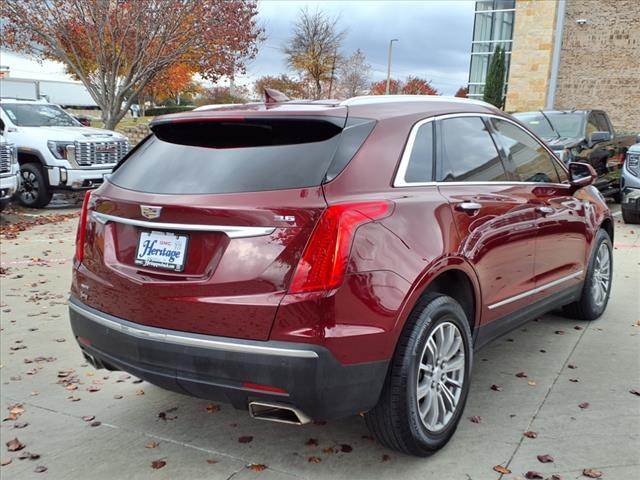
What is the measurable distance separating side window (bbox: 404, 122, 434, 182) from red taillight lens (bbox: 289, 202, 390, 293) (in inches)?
24.0

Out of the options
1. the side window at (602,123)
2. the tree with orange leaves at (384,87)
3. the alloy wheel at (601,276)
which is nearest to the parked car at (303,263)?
the alloy wheel at (601,276)

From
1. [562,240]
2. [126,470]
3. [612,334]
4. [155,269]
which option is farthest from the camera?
[612,334]

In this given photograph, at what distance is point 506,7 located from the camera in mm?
36219

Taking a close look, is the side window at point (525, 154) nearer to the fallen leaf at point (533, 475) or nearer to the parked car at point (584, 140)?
the fallen leaf at point (533, 475)

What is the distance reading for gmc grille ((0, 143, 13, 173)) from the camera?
399 inches

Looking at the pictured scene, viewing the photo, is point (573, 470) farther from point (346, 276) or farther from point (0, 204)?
point (0, 204)

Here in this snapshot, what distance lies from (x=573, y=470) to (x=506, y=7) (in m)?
37.5

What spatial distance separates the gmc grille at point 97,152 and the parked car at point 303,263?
9180 mm

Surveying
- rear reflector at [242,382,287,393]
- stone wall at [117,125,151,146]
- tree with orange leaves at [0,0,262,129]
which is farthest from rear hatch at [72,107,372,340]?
stone wall at [117,125,151,146]

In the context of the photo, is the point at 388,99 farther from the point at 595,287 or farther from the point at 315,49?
the point at 315,49

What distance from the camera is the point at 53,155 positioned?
11.7 meters

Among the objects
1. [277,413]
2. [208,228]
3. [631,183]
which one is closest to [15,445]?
[277,413]

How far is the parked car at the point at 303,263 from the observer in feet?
8.50

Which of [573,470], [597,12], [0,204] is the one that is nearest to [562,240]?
[573,470]
